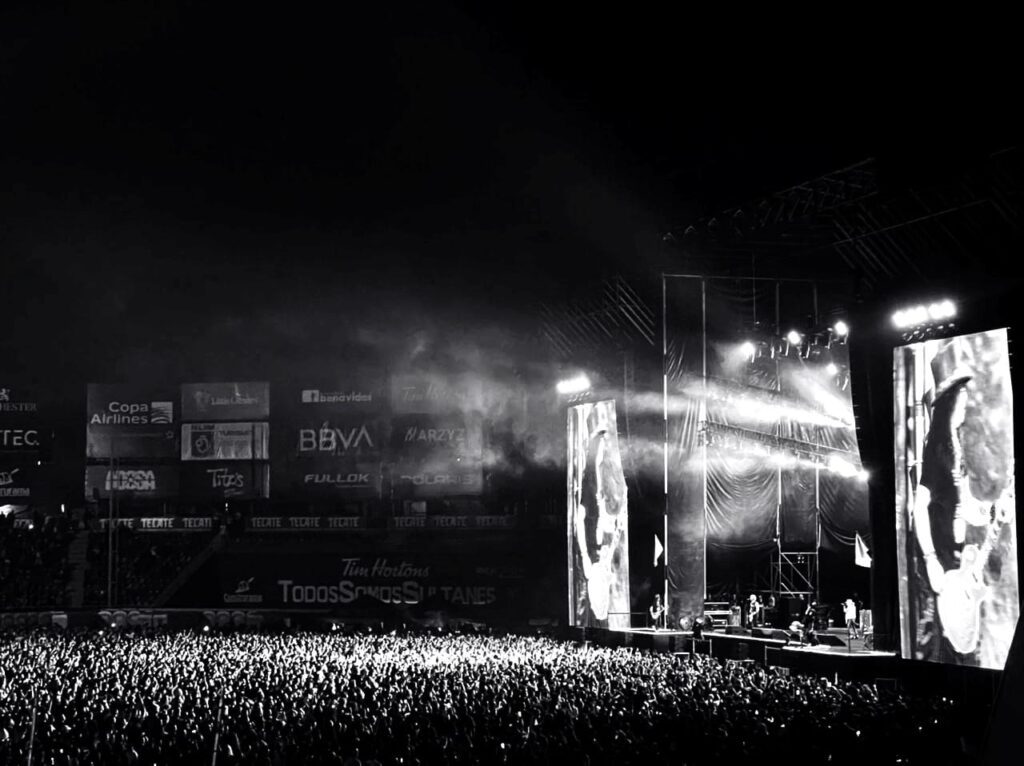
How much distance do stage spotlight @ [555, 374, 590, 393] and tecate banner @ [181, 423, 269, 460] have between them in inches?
518

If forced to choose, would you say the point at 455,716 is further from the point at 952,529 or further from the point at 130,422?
the point at 130,422

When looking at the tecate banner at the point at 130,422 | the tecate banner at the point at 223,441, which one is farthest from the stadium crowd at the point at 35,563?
the tecate banner at the point at 223,441

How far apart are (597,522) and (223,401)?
16.9 metres

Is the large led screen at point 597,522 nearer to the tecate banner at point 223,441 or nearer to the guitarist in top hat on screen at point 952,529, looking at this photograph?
the guitarist in top hat on screen at point 952,529

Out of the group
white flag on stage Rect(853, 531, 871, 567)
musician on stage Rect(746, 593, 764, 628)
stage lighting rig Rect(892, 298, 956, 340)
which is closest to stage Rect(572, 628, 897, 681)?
musician on stage Rect(746, 593, 764, 628)

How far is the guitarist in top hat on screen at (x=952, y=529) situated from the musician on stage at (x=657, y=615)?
10.6 metres

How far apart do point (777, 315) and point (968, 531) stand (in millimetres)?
10766

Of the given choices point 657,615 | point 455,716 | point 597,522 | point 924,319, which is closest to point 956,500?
point 924,319

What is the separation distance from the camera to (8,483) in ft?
143

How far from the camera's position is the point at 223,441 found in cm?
4316

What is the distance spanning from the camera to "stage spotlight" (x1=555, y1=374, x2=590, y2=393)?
3475cm

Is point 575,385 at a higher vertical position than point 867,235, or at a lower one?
lower

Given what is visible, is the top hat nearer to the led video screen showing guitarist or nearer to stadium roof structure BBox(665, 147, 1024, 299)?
the led video screen showing guitarist

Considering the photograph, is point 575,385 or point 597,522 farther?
point 575,385
